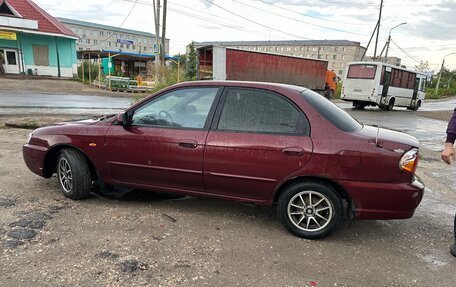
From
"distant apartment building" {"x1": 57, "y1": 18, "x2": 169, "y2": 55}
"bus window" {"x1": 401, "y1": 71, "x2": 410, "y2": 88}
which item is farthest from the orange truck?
"distant apartment building" {"x1": 57, "y1": 18, "x2": 169, "y2": 55}

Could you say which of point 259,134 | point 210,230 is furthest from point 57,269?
point 259,134

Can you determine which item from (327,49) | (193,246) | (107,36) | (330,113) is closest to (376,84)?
(330,113)

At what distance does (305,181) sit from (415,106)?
27.9 meters

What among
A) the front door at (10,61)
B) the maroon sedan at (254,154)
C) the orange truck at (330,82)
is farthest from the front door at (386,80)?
the front door at (10,61)

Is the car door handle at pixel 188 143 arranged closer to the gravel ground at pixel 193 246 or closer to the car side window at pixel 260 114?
the car side window at pixel 260 114

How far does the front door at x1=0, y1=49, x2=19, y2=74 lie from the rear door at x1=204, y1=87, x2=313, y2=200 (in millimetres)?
32706

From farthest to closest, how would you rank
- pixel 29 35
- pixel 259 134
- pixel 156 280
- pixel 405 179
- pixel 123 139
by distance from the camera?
1. pixel 29 35
2. pixel 123 139
3. pixel 259 134
4. pixel 405 179
5. pixel 156 280

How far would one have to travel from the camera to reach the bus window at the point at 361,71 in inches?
884

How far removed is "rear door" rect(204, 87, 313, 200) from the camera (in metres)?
3.48

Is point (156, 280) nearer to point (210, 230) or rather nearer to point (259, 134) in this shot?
point (210, 230)

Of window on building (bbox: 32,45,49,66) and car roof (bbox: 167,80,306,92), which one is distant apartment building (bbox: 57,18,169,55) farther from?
car roof (bbox: 167,80,306,92)

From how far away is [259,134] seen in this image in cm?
359

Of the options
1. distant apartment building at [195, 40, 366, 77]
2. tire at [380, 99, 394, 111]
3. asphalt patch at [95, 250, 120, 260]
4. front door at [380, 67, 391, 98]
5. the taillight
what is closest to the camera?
asphalt patch at [95, 250, 120, 260]

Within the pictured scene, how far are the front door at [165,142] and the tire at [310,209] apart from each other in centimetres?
96
